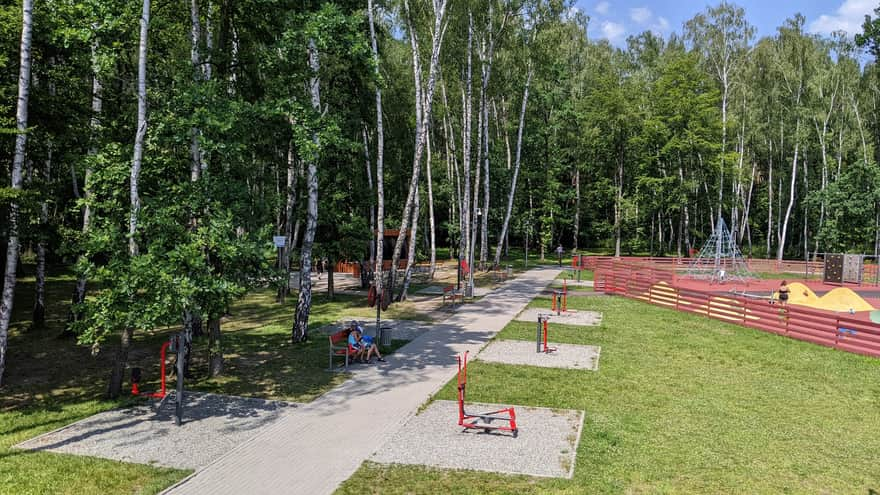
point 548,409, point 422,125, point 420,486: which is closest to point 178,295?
point 420,486

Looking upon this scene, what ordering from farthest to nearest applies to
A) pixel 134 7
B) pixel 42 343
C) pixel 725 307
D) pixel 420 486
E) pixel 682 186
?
pixel 682 186 < pixel 725 307 < pixel 42 343 < pixel 134 7 < pixel 420 486

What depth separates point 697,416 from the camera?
10.5 m

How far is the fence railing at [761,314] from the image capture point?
16062 millimetres

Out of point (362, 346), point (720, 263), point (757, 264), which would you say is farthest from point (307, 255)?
point (757, 264)

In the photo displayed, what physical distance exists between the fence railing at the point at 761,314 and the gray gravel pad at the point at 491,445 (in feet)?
35.1

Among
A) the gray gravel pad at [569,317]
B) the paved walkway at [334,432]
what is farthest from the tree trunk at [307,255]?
the gray gravel pad at [569,317]

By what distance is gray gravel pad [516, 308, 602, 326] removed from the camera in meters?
20.2

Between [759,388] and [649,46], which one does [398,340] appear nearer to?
[759,388]

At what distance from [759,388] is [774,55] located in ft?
143

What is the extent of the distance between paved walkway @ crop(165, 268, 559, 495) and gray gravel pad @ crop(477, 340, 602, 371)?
2.33 ft

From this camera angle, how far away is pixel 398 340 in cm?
1694

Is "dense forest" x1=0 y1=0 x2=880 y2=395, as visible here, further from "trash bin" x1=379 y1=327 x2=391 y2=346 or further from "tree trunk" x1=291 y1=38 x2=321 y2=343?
"trash bin" x1=379 y1=327 x2=391 y2=346

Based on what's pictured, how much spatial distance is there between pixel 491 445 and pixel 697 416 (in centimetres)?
421

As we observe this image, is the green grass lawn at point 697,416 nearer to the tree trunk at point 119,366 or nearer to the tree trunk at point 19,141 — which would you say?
the tree trunk at point 119,366
